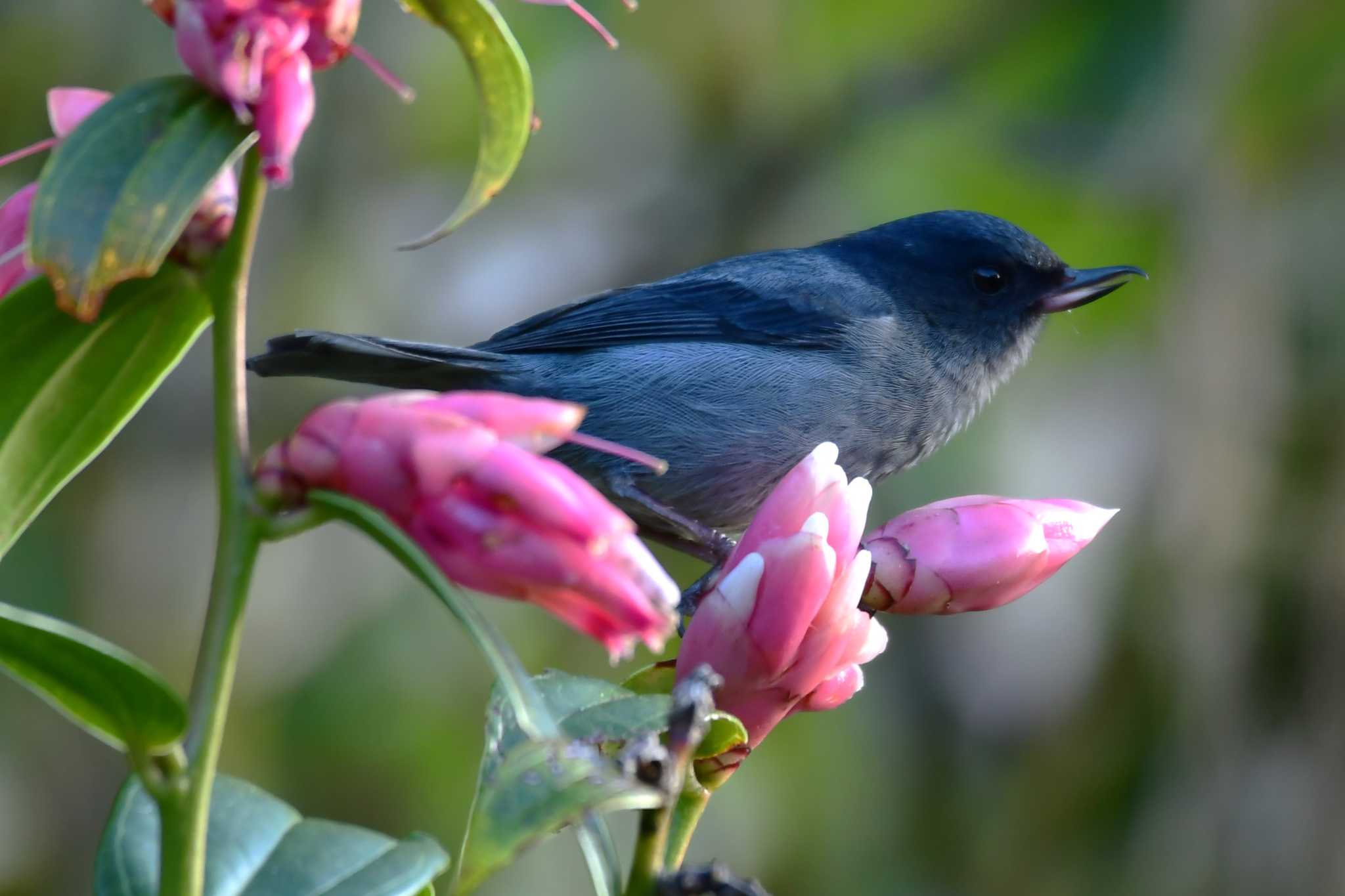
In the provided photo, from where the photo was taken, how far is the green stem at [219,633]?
1.04 metres

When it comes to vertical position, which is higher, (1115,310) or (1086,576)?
(1115,310)

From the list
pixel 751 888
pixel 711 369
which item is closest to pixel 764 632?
pixel 751 888

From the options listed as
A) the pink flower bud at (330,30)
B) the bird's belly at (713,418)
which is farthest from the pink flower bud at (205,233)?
the bird's belly at (713,418)


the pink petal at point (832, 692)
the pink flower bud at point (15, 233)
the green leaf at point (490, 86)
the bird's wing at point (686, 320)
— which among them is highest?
the bird's wing at point (686, 320)

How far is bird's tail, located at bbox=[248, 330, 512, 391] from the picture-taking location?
3.19 meters

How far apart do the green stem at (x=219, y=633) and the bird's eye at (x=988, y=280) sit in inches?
128

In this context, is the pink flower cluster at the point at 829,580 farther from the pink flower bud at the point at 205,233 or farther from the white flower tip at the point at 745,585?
the pink flower bud at the point at 205,233

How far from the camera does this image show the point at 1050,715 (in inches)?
264

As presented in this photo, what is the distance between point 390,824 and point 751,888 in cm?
530

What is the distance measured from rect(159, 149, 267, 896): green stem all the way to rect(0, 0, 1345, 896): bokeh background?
502 centimetres

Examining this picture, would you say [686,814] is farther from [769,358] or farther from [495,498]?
[769,358]

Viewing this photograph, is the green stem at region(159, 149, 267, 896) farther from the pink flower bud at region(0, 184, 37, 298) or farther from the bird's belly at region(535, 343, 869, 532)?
the bird's belly at region(535, 343, 869, 532)

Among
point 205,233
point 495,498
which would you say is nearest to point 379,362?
point 205,233

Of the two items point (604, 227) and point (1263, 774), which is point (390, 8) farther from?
point (1263, 774)
